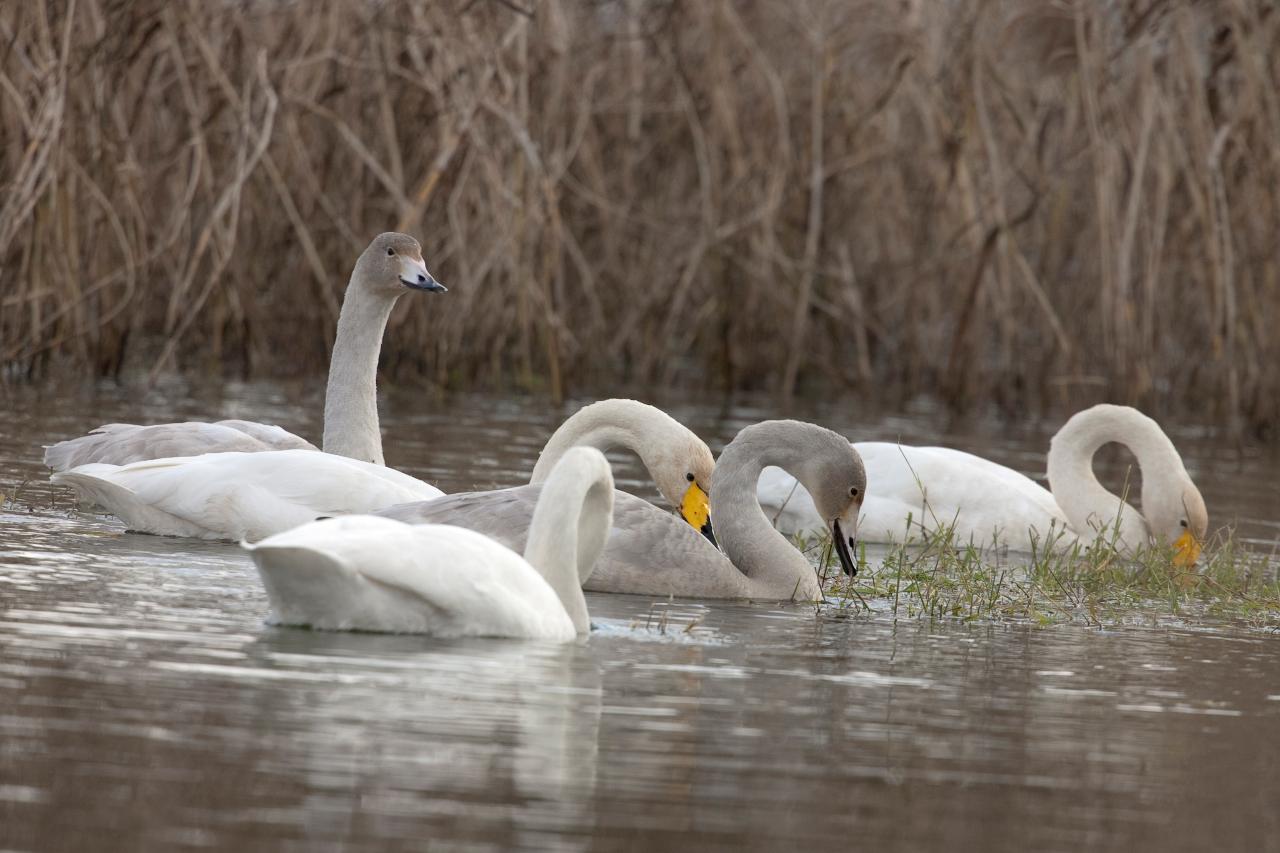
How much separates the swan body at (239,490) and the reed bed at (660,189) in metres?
4.08

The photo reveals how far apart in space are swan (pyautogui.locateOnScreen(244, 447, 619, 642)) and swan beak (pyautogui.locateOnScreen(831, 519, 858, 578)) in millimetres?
1695

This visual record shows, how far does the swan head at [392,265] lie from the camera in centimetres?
945

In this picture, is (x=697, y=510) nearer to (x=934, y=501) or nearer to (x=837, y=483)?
(x=837, y=483)

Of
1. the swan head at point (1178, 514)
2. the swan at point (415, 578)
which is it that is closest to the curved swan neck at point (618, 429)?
the swan at point (415, 578)

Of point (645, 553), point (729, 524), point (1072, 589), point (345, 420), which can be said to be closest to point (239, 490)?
point (345, 420)

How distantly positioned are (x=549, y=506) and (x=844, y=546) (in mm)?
1799

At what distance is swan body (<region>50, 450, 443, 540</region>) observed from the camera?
802 centimetres

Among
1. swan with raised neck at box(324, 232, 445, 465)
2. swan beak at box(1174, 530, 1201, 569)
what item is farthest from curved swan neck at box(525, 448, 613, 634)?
swan beak at box(1174, 530, 1201, 569)

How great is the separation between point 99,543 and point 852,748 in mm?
3659

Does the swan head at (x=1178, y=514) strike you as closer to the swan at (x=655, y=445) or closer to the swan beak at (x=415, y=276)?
the swan at (x=655, y=445)

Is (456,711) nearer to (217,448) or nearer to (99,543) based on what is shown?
(99,543)

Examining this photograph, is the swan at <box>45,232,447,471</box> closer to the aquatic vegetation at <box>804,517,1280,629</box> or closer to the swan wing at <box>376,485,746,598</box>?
the swan wing at <box>376,485,746,598</box>

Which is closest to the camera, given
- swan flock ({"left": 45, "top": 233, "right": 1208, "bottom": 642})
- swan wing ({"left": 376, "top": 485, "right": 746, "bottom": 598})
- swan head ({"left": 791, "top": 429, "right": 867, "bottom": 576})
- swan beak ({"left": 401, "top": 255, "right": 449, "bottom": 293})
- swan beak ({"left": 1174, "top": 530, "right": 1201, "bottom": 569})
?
swan flock ({"left": 45, "top": 233, "right": 1208, "bottom": 642})

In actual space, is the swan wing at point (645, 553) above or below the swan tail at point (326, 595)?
above
